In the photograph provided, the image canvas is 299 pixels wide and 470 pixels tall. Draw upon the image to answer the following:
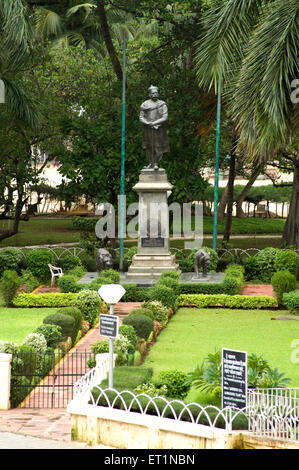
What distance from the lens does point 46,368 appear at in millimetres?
17969

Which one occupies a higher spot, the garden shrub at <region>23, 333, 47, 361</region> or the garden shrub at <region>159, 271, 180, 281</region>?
the garden shrub at <region>159, 271, 180, 281</region>

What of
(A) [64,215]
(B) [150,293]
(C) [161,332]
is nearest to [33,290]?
(B) [150,293]

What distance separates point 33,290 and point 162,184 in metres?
5.18

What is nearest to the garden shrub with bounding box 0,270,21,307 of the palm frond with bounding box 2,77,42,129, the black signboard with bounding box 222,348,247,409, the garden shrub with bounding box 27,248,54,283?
the garden shrub with bounding box 27,248,54,283

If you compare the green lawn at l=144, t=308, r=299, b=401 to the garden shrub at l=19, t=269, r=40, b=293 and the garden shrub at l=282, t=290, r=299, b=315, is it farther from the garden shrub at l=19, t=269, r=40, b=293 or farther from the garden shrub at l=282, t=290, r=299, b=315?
the garden shrub at l=19, t=269, r=40, b=293

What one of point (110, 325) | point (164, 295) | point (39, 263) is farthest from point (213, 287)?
point (110, 325)

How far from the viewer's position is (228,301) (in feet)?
87.8

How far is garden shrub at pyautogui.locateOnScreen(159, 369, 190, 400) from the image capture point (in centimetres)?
1534

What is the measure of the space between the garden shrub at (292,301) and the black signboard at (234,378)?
1142 centimetres

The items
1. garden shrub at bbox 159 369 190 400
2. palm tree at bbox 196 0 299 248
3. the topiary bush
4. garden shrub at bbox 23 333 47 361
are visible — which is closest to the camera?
garden shrub at bbox 159 369 190 400

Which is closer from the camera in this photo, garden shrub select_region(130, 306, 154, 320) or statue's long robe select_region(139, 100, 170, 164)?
garden shrub select_region(130, 306, 154, 320)

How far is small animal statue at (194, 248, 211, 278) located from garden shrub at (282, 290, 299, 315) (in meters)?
3.55

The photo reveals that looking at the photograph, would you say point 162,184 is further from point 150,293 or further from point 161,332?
point 161,332

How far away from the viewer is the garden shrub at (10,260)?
29.3 metres
